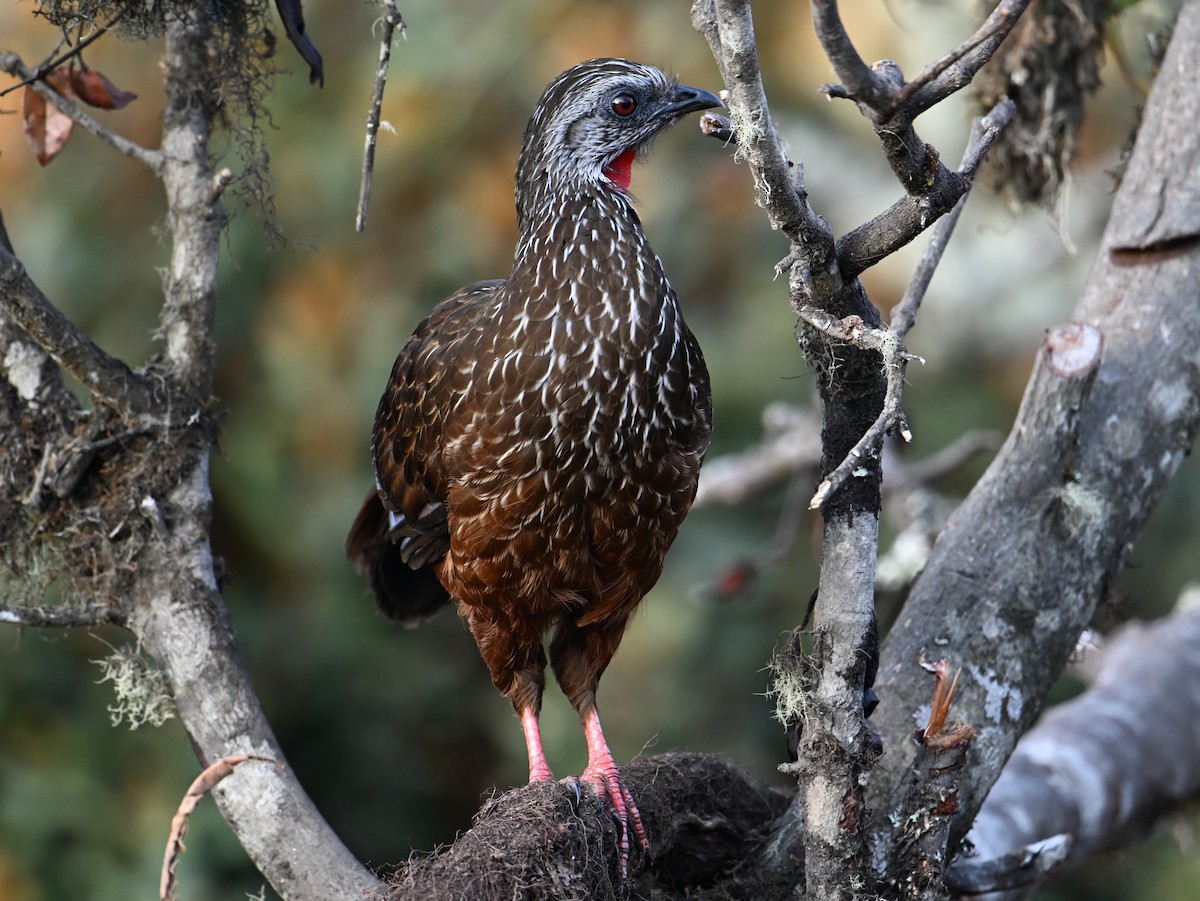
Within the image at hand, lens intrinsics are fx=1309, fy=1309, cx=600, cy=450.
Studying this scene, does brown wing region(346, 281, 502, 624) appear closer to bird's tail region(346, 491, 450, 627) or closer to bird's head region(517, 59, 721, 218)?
bird's tail region(346, 491, 450, 627)

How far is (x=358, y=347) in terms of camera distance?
512 cm

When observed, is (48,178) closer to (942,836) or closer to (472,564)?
(472,564)

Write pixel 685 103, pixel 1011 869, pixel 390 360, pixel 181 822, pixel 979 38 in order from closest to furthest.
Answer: pixel 979 38 < pixel 181 822 < pixel 1011 869 < pixel 685 103 < pixel 390 360

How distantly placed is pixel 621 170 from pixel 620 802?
145 centimetres

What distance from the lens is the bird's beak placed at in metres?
3.07

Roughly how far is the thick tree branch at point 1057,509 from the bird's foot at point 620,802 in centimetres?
49

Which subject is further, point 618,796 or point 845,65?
point 618,796

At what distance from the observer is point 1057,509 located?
3.03 metres

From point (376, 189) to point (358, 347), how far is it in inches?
28.0

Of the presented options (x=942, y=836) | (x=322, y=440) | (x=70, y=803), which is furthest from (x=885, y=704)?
(x=70, y=803)

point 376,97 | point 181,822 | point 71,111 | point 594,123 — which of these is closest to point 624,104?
point 594,123

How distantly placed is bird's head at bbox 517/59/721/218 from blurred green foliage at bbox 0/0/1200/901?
193 cm

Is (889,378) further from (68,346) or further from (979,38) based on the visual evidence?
(68,346)

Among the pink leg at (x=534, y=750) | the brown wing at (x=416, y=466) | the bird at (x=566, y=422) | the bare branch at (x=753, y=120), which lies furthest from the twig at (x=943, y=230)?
the pink leg at (x=534, y=750)
